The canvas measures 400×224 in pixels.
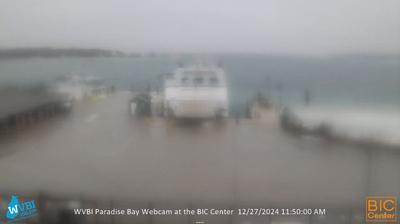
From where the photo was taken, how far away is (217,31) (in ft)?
7.14

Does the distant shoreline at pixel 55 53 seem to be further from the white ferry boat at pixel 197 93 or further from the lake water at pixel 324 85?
the white ferry boat at pixel 197 93

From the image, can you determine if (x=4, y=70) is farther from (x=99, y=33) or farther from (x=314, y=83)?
(x=314, y=83)

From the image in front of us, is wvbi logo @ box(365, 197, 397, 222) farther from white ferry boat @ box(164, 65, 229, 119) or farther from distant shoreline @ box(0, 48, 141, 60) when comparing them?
distant shoreline @ box(0, 48, 141, 60)

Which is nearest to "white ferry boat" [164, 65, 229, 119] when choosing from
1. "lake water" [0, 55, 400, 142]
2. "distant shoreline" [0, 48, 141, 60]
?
"lake water" [0, 55, 400, 142]

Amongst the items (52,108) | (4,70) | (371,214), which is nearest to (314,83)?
(371,214)

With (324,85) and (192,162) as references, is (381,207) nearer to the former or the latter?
(324,85)

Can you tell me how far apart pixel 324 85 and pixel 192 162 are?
38.0 inches

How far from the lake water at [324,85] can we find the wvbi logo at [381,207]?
1.33 feet

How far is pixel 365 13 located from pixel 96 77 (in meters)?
1.74

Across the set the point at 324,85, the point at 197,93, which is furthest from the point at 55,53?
the point at 324,85

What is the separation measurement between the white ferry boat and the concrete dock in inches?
3.1

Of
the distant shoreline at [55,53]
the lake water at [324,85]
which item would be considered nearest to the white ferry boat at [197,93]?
the lake water at [324,85]

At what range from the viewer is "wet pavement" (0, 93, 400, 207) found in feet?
7.24

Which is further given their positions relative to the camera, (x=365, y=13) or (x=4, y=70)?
(x=4, y=70)
